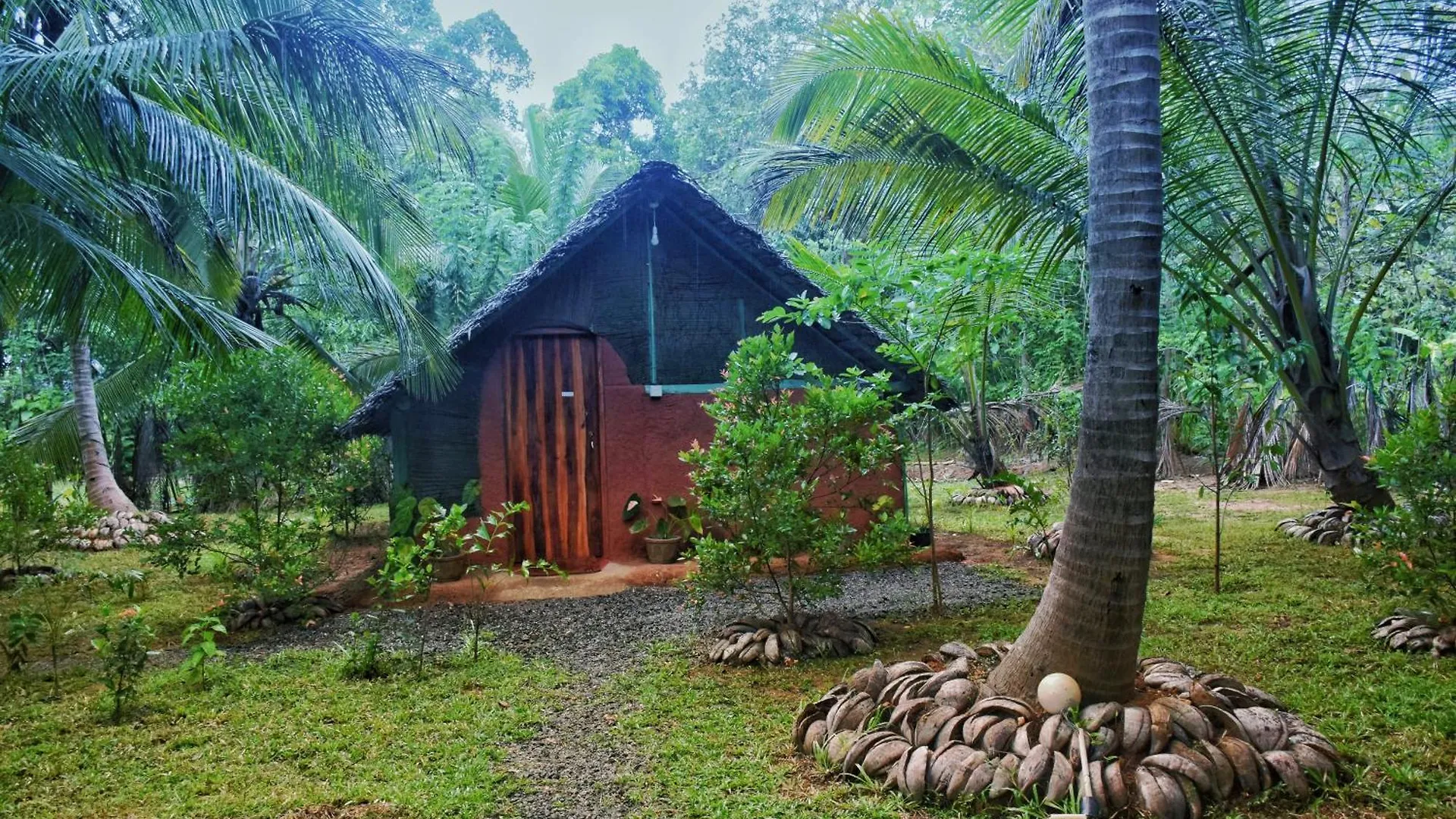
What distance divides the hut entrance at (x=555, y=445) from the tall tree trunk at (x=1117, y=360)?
219 inches

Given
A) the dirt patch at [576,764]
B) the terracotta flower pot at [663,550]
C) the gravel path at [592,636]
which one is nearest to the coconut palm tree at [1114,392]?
the dirt patch at [576,764]

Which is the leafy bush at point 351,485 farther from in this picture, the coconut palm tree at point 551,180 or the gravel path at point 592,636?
the coconut palm tree at point 551,180

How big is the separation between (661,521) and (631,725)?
13.7 feet

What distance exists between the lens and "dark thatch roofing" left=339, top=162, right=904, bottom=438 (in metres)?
7.44

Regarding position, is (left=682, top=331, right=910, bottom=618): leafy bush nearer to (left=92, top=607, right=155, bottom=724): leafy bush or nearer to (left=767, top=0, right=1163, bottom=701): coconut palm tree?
(left=767, top=0, right=1163, bottom=701): coconut palm tree

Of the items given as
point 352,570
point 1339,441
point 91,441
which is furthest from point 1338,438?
point 91,441

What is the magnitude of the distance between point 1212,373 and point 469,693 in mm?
4979

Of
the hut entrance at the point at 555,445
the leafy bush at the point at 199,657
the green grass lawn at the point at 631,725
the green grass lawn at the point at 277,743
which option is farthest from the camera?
the hut entrance at the point at 555,445

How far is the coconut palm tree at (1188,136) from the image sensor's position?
498 cm

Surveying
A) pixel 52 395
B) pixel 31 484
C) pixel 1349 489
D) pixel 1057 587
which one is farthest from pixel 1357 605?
pixel 52 395

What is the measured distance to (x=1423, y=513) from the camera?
14.0 feet

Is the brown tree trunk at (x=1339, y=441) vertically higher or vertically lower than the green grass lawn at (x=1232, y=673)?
higher

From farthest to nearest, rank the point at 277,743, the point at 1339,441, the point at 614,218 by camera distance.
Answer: the point at 614,218 → the point at 1339,441 → the point at 277,743

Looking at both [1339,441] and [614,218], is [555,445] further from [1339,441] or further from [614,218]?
[1339,441]
